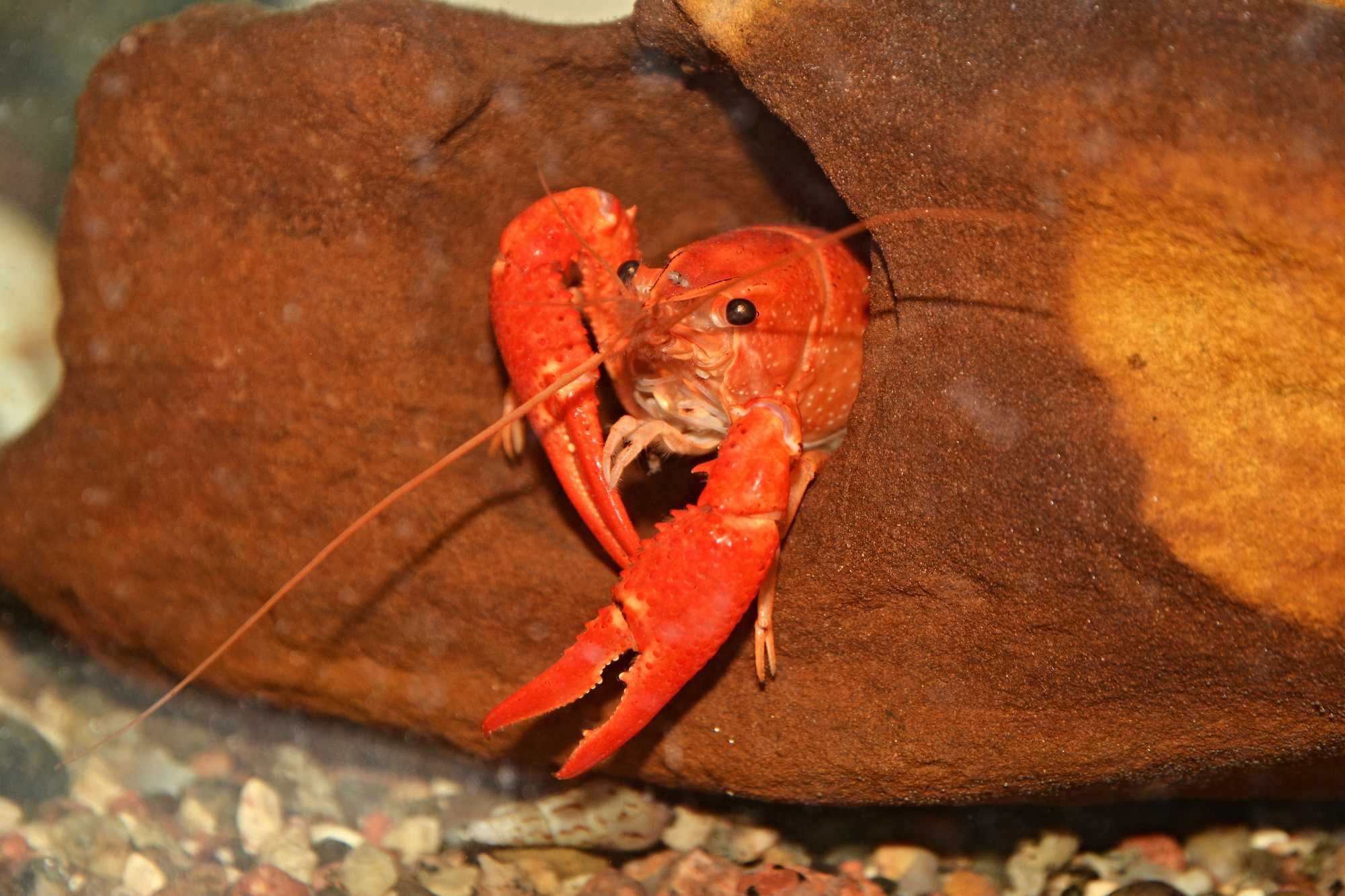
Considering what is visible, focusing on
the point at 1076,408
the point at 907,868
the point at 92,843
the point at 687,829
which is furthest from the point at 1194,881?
the point at 92,843

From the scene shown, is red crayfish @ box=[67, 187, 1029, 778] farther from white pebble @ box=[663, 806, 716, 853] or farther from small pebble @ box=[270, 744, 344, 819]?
white pebble @ box=[663, 806, 716, 853]

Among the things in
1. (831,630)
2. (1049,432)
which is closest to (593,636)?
(831,630)

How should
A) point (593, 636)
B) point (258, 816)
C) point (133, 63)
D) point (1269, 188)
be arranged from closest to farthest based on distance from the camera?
point (1269, 188), point (593, 636), point (133, 63), point (258, 816)

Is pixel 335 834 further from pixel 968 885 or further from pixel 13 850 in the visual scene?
pixel 968 885

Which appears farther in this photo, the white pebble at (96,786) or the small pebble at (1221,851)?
the white pebble at (96,786)

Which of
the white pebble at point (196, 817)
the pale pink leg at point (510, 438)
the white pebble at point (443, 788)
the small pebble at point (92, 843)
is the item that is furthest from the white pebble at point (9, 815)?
the pale pink leg at point (510, 438)

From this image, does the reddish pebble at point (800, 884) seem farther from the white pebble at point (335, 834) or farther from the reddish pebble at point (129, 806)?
the reddish pebble at point (129, 806)

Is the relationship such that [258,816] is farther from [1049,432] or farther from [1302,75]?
[1302,75]

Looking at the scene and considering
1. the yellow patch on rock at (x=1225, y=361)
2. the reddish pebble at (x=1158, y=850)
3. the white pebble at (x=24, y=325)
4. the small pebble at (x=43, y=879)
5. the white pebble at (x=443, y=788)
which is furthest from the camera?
the white pebble at (x=24, y=325)
